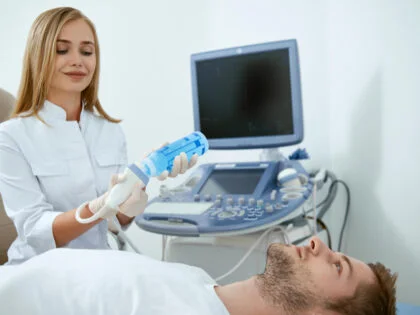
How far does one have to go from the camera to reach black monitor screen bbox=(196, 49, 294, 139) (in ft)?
5.19

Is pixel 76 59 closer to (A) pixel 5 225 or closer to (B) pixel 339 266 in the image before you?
(A) pixel 5 225

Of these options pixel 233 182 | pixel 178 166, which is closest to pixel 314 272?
pixel 178 166

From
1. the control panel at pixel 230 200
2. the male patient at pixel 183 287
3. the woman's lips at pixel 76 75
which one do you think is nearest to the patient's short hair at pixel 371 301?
the male patient at pixel 183 287

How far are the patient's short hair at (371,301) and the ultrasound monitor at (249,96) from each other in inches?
25.5

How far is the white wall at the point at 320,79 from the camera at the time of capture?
1.55m

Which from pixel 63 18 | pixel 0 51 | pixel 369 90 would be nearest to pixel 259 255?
pixel 369 90

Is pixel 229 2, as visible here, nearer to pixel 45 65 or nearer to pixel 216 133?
pixel 216 133

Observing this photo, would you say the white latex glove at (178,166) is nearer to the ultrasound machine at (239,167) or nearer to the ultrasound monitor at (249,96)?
the ultrasound machine at (239,167)

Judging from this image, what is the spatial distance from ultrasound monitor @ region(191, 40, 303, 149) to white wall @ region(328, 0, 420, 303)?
34cm

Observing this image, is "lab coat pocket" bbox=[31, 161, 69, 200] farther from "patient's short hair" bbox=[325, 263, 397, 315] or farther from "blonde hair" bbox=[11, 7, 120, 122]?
"patient's short hair" bbox=[325, 263, 397, 315]

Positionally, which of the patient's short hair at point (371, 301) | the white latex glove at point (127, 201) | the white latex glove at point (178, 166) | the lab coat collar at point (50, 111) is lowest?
the patient's short hair at point (371, 301)

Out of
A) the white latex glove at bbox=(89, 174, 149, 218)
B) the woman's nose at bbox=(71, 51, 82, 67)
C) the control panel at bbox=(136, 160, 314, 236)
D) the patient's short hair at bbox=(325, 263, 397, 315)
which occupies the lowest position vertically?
the patient's short hair at bbox=(325, 263, 397, 315)

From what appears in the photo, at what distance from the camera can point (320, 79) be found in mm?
1912

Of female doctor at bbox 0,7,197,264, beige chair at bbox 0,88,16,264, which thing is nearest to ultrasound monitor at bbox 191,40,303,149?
female doctor at bbox 0,7,197,264
